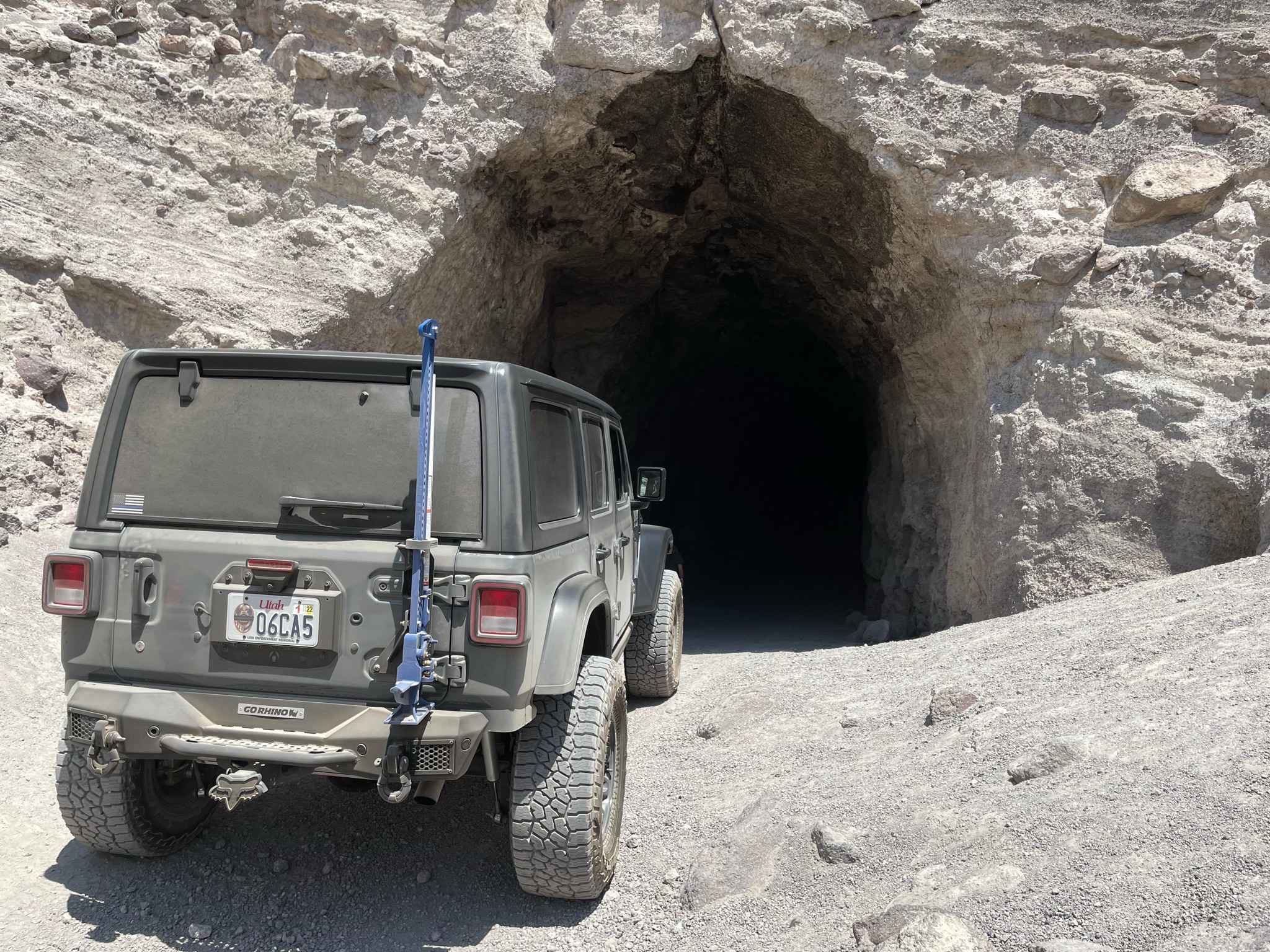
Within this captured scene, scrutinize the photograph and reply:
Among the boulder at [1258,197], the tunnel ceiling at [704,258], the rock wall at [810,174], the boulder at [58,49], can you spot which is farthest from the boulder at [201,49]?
the boulder at [1258,197]

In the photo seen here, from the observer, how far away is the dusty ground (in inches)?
109

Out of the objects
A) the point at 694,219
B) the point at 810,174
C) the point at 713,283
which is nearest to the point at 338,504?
the point at 810,174

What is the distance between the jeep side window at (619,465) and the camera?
209 inches

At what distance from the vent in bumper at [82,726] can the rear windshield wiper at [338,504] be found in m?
1.03

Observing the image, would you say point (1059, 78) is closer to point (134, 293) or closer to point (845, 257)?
point (845, 257)

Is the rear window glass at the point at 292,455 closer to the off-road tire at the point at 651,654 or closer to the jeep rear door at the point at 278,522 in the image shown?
the jeep rear door at the point at 278,522

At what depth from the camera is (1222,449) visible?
6637 mm

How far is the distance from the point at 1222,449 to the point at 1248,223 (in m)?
2.04

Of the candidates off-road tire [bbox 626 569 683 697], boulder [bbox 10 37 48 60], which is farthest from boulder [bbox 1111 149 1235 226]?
boulder [bbox 10 37 48 60]

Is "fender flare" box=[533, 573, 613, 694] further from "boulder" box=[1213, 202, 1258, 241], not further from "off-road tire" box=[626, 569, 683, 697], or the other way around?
"boulder" box=[1213, 202, 1258, 241]

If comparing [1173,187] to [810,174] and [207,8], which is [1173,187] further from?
[207,8]

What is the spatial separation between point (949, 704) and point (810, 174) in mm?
6424

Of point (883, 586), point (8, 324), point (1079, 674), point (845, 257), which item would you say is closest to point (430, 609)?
point (1079, 674)

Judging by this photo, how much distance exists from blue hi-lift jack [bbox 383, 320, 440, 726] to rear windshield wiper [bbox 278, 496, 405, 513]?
14 centimetres
